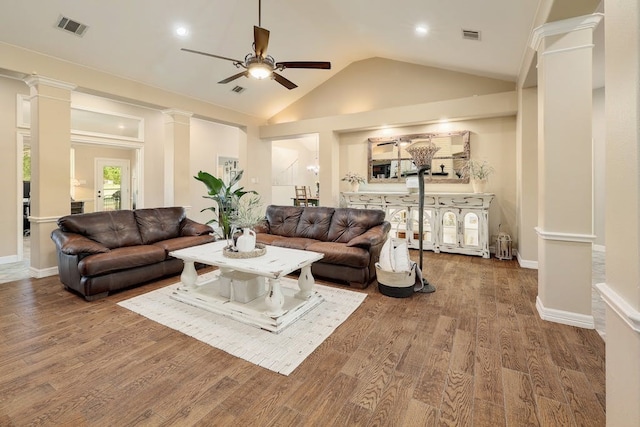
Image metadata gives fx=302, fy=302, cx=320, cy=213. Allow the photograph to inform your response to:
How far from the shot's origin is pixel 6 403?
5.76ft

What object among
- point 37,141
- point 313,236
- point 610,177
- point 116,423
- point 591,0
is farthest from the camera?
point 313,236

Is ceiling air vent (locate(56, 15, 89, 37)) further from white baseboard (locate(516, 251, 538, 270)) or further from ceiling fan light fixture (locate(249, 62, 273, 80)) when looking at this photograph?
white baseboard (locate(516, 251, 538, 270))

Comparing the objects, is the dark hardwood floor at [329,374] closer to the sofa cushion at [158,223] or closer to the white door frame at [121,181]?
the sofa cushion at [158,223]

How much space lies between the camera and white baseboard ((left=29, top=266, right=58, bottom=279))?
4.12 meters

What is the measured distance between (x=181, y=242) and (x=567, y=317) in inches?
178

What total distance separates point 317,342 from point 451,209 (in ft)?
13.4

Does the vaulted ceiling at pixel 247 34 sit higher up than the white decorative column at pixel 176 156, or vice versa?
the vaulted ceiling at pixel 247 34

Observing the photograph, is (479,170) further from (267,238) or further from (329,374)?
(329,374)

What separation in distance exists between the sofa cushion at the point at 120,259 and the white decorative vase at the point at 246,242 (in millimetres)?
1507

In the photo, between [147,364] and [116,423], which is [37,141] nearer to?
[147,364]

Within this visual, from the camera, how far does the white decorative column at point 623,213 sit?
41.4 inches

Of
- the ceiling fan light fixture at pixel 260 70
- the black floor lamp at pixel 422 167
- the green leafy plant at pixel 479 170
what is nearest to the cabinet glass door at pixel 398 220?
the black floor lamp at pixel 422 167

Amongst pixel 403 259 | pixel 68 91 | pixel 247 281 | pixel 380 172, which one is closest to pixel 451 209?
pixel 380 172

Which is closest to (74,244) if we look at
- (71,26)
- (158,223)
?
(158,223)
